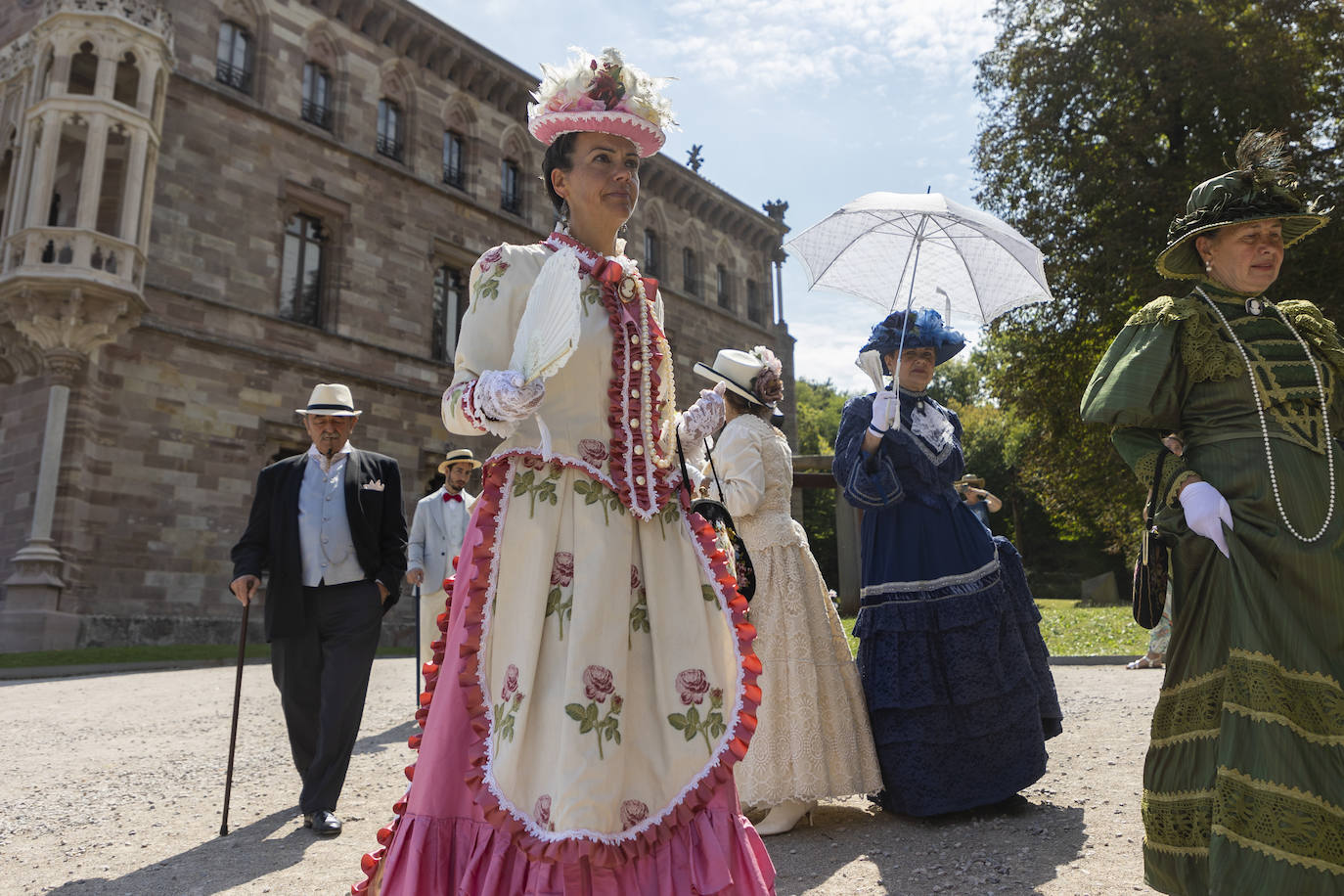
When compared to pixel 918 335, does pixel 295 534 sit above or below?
below

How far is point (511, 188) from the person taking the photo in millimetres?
25094

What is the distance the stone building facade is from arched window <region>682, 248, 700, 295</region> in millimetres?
8530

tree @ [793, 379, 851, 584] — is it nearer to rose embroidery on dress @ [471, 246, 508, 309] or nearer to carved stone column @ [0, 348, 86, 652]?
carved stone column @ [0, 348, 86, 652]

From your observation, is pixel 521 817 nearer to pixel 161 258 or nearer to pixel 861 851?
pixel 861 851

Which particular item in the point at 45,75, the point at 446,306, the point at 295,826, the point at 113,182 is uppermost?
the point at 45,75

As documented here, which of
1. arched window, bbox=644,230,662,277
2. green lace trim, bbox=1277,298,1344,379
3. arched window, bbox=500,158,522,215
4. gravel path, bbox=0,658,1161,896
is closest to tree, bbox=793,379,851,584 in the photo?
arched window, bbox=644,230,662,277

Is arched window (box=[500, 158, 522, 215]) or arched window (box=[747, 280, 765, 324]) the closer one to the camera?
arched window (box=[500, 158, 522, 215])

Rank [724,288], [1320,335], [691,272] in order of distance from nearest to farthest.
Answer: [1320,335] < [691,272] < [724,288]

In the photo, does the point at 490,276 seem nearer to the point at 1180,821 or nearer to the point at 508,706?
the point at 508,706

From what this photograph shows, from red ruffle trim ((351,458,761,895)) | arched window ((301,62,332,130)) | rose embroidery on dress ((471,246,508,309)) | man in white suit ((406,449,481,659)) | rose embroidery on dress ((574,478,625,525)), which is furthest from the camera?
arched window ((301,62,332,130))

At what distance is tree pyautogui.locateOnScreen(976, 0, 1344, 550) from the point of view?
55.0 ft

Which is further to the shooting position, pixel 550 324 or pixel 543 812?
pixel 550 324

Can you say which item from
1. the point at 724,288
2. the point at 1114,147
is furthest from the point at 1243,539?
the point at 724,288

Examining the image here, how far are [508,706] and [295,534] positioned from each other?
10.9 feet
